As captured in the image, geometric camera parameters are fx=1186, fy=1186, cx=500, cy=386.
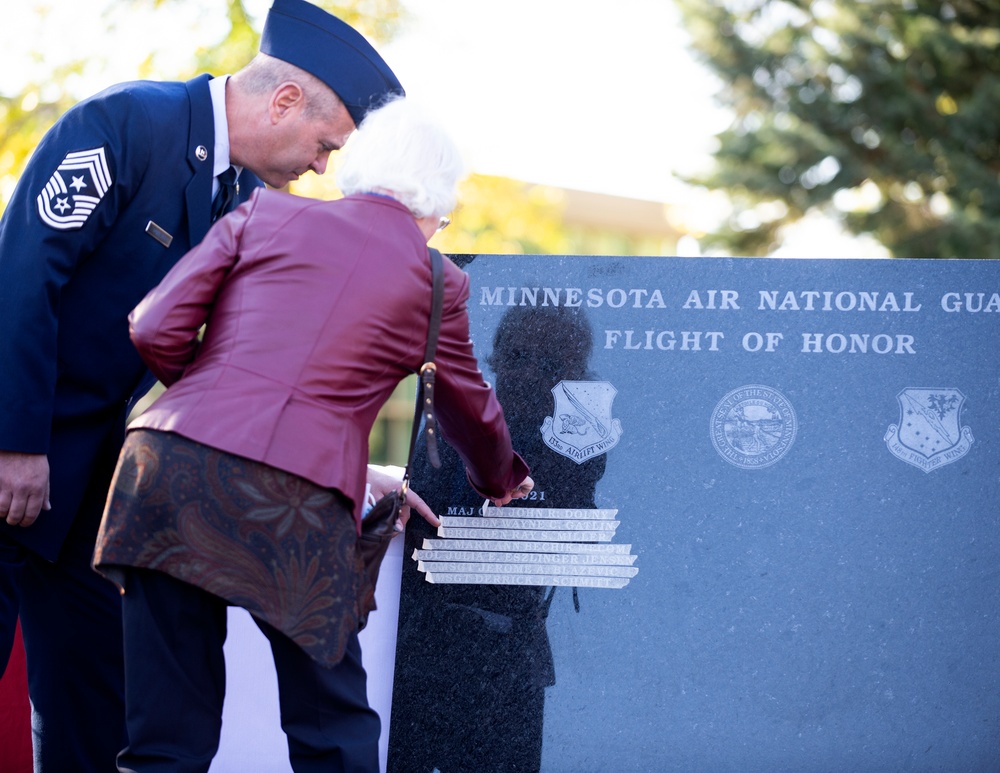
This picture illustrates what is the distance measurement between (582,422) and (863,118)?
12.1 metres

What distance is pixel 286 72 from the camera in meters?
3.08

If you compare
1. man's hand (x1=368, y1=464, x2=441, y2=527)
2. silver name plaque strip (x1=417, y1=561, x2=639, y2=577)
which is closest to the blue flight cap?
man's hand (x1=368, y1=464, x2=441, y2=527)

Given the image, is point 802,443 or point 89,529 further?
point 802,443

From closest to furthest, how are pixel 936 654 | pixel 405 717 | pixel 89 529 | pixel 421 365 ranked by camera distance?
pixel 421 365, pixel 89 529, pixel 936 654, pixel 405 717

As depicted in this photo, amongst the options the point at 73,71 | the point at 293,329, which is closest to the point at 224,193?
the point at 293,329

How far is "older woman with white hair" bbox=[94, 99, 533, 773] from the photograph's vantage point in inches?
86.4

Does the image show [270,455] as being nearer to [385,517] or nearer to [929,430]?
[385,517]

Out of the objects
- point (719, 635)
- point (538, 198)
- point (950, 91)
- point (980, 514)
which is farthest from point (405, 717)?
point (950, 91)

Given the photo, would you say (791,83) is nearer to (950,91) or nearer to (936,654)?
(950,91)

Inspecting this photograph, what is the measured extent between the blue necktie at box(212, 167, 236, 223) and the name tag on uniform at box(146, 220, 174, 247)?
0.19 m

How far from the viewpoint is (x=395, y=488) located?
3.23 meters

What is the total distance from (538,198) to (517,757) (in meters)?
11.1

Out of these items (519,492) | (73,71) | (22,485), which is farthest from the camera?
(73,71)

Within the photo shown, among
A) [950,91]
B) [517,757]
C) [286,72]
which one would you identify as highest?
[950,91]
